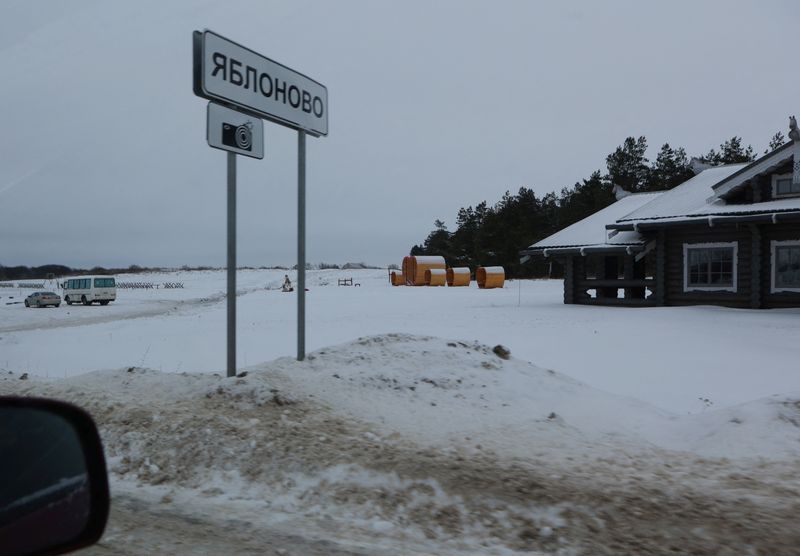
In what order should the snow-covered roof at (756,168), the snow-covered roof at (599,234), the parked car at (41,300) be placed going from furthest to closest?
the parked car at (41,300) → the snow-covered roof at (599,234) → the snow-covered roof at (756,168)

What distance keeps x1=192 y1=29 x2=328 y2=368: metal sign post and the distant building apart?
1543cm

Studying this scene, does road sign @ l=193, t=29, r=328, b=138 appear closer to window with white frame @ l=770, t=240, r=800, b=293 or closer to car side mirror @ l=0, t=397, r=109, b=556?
car side mirror @ l=0, t=397, r=109, b=556

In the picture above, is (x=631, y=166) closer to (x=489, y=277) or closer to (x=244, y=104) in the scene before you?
(x=489, y=277)

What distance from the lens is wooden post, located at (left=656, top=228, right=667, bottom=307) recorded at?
2119 centimetres

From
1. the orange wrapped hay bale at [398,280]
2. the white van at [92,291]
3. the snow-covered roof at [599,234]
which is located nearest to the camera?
the snow-covered roof at [599,234]

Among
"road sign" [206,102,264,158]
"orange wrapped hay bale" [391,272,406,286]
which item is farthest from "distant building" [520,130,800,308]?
"orange wrapped hay bale" [391,272,406,286]

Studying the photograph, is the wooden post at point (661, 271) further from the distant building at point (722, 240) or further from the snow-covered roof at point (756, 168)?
the snow-covered roof at point (756, 168)

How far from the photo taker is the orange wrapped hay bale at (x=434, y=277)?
46.5 metres

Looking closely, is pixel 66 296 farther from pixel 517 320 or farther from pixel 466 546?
pixel 466 546

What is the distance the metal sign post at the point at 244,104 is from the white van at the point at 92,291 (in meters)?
34.3

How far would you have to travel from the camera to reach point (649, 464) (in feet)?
15.3

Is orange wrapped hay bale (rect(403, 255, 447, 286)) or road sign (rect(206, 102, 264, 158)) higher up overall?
road sign (rect(206, 102, 264, 158))

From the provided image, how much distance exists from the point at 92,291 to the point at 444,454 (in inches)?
1517

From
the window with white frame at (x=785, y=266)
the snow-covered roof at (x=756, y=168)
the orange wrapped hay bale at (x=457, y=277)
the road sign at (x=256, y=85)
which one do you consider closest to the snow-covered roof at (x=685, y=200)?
the snow-covered roof at (x=756, y=168)
